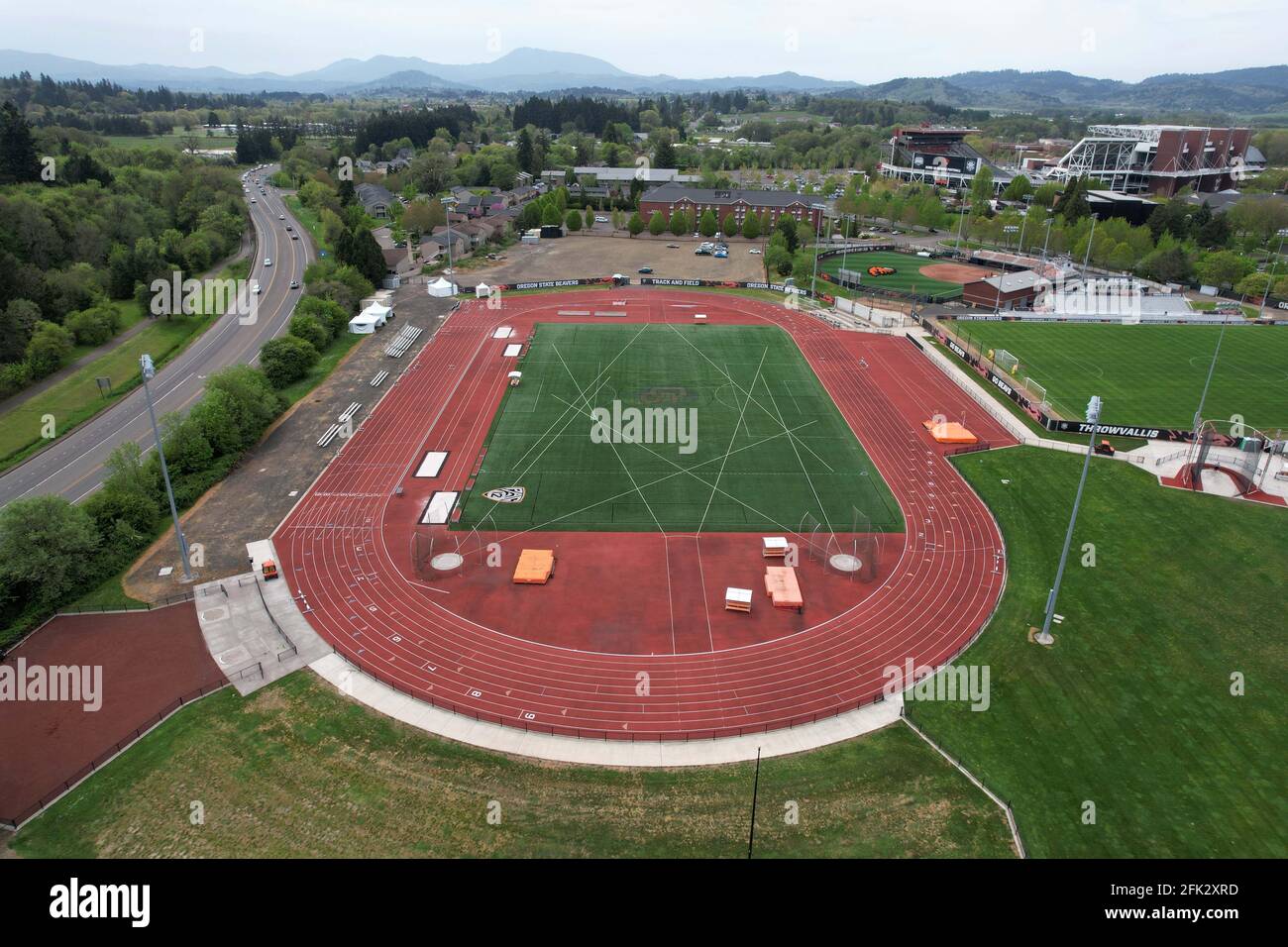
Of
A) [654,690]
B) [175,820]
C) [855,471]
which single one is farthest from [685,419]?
[175,820]

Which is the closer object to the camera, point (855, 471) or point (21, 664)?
point (21, 664)

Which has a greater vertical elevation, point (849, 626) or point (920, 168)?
point (920, 168)

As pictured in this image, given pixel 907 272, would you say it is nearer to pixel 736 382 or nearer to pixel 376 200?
pixel 736 382

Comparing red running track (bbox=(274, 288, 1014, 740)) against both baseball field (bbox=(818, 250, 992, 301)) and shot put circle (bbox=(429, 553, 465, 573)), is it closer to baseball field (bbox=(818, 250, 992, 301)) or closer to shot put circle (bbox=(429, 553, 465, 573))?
shot put circle (bbox=(429, 553, 465, 573))

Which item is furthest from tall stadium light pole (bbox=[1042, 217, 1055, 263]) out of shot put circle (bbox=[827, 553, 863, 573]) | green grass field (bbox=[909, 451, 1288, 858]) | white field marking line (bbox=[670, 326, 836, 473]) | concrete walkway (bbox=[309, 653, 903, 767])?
concrete walkway (bbox=[309, 653, 903, 767])

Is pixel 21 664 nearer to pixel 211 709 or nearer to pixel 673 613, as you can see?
pixel 211 709
